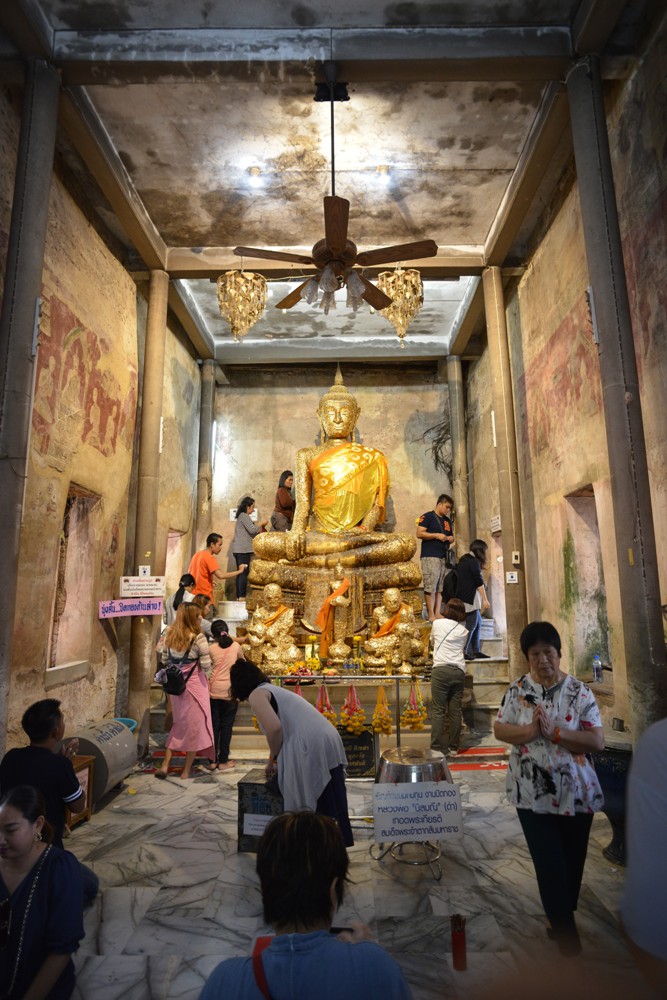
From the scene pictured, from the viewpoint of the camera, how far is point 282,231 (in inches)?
300

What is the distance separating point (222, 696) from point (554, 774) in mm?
3464

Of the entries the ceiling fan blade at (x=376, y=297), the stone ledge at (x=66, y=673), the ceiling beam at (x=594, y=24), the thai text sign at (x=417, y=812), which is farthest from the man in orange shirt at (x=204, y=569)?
the ceiling beam at (x=594, y=24)

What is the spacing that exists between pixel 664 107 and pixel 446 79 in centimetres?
178

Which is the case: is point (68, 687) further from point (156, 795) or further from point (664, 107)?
point (664, 107)

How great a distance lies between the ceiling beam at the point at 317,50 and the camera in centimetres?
495

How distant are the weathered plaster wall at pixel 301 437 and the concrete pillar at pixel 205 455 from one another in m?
0.50

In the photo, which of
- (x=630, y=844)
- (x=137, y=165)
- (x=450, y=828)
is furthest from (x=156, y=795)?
(x=137, y=165)

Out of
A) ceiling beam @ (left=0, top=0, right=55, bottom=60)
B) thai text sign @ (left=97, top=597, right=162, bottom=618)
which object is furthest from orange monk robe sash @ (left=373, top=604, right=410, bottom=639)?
ceiling beam @ (left=0, top=0, right=55, bottom=60)

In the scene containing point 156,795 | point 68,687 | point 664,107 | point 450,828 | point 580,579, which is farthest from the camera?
point 580,579

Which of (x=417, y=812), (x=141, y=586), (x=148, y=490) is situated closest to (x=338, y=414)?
(x=148, y=490)

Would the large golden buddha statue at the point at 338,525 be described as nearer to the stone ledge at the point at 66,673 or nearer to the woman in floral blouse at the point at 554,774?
the stone ledge at the point at 66,673

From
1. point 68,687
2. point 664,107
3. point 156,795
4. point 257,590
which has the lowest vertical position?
point 156,795

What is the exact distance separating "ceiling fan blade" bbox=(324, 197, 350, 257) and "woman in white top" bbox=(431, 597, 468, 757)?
3.17 metres

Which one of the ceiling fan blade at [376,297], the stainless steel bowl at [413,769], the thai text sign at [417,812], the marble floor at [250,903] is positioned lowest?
the marble floor at [250,903]
